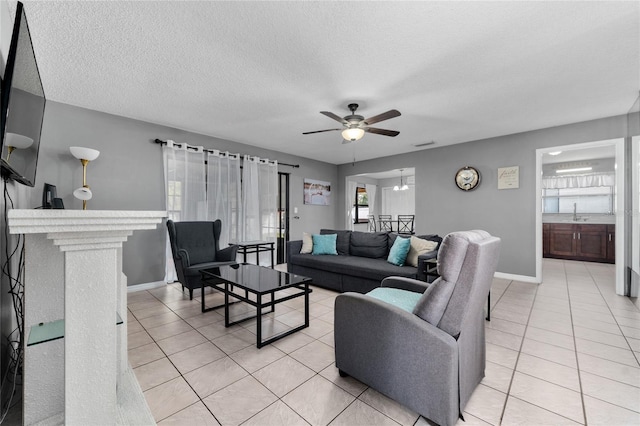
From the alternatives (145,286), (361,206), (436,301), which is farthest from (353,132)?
(361,206)

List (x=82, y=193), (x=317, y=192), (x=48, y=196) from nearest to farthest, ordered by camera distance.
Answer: (x=48, y=196) → (x=82, y=193) → (x=317, y=192)

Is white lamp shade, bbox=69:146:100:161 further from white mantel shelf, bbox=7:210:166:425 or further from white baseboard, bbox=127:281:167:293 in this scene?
white mantel shelf, bbox=7:210:166:425

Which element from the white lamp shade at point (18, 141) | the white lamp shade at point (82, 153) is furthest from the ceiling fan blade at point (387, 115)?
the white lamp shade at point (82, 153)

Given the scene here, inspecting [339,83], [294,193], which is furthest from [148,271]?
[339,83]

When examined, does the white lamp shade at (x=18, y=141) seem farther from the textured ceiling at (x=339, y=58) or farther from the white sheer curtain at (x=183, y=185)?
the white sheer curtain at (x=183, y=185)

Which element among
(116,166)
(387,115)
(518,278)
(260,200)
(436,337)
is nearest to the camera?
(436,337)

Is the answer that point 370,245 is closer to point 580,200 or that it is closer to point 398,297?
point 398,297

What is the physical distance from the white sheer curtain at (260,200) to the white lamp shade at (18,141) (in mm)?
3338

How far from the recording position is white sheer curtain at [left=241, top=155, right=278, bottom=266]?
4914 mm

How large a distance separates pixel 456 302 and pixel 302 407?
3.38 feet

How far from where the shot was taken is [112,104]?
10.6 ft

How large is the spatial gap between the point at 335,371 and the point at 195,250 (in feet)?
8.71

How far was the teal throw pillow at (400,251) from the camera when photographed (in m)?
3.31

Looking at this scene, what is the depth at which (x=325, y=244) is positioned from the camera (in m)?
4.17
